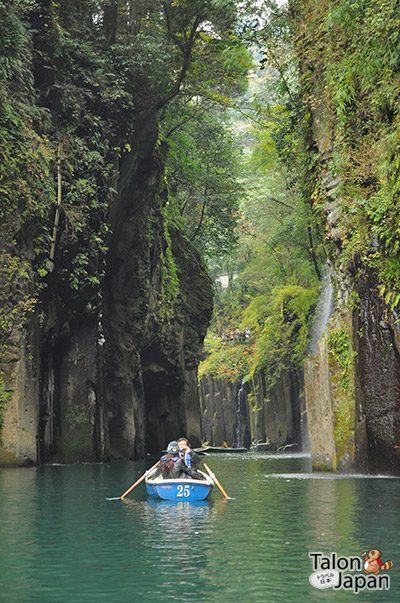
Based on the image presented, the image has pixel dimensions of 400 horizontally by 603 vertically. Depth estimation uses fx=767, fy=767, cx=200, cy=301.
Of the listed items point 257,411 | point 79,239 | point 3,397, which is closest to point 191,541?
point 3,397

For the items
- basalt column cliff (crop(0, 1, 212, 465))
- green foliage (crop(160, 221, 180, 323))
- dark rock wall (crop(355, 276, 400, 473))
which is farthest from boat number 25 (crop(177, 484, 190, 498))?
green foliage (crop(160, 221, 180, 323))

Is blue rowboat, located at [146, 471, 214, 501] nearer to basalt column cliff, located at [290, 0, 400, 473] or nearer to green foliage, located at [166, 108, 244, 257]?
basalt column cliff, located at [290, 0, 400, 473]

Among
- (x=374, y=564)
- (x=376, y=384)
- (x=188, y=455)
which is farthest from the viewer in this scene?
(x=376, y=384)

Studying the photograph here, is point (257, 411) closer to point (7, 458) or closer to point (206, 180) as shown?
point (206, 180)

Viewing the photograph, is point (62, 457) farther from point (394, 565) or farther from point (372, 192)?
point (394, 565)

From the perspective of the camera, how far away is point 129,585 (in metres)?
7.52

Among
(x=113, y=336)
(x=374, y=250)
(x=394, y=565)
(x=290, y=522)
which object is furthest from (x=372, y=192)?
(x=113, y=336)

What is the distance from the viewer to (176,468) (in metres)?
15.6

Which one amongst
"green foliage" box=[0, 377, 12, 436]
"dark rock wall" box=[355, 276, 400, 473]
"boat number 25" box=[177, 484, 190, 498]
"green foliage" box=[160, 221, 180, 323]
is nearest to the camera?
"boat number 25" box=[177, 484, 190, 498]

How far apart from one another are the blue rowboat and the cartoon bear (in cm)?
A: 654

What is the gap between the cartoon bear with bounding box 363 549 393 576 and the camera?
7.83m

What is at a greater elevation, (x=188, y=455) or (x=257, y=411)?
(x=257, y=411)

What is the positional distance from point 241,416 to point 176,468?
150ft

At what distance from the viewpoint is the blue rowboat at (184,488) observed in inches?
579
